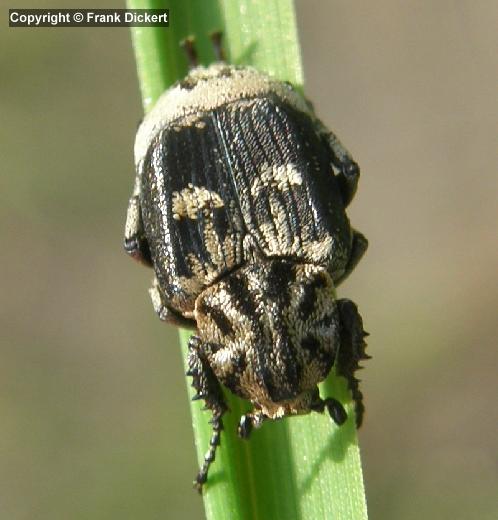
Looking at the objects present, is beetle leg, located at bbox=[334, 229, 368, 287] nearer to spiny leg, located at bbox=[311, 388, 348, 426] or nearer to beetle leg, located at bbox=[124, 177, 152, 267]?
spiny leg, located at bbox=[311, 388, 348, 426]

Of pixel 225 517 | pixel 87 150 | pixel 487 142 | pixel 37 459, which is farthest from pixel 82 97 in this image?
pixel 225 517

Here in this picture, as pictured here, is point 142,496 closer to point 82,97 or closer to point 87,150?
point 87,150

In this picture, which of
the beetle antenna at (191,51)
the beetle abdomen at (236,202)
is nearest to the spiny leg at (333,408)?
the beetle abdomen at (236,202)

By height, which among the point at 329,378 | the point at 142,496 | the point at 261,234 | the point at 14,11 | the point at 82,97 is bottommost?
the point at 142,496

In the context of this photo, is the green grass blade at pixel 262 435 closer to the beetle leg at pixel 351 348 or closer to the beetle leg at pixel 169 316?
the beetle leg at pixel 351 348

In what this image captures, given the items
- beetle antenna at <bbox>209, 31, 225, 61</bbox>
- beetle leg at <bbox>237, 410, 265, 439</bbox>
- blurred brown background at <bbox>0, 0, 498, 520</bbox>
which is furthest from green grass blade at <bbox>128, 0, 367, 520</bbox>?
blurred brown background at <bbox>0, 0, 498, 520</bbox>
